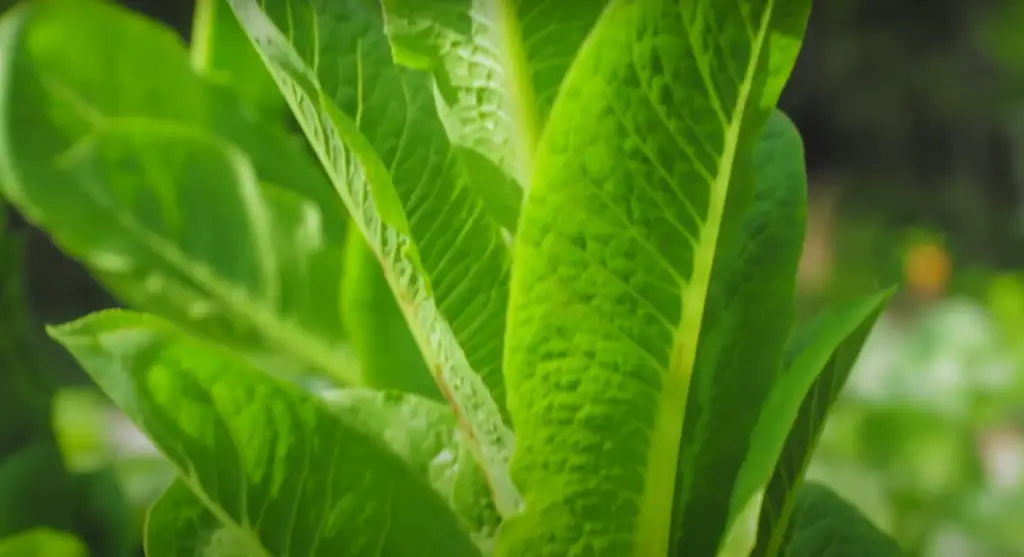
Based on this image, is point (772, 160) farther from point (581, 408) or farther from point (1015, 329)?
point (1015, 329)

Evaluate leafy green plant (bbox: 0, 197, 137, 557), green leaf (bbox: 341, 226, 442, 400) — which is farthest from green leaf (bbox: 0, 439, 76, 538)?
green leaf (bbox: 341, 226, 442, 400)

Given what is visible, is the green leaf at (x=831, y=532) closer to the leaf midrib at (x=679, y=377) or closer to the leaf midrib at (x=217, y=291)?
the leaf midrib at (x=679, y=377)

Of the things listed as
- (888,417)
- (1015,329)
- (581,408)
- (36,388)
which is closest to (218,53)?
(36,388)

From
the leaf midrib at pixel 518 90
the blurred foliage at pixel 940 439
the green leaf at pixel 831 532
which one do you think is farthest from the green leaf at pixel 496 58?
the blurred foliage at pixel 940 439

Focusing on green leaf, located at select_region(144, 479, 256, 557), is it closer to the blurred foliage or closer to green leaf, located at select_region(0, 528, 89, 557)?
green leaf, located at select_region(0, 528, 89, 557)

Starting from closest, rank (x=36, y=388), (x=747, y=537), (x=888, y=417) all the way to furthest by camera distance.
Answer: (x=747, y=537) < (x=36, y=388) < (x=888, y=417)

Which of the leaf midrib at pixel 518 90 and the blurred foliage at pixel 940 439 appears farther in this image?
the blurred foliage at pixel 940 439
